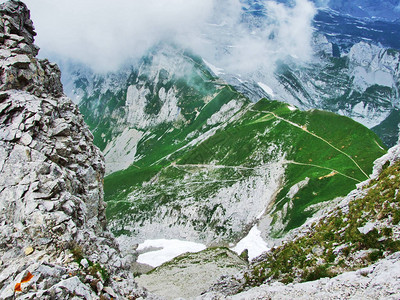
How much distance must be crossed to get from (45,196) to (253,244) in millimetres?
87723

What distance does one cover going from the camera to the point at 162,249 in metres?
125

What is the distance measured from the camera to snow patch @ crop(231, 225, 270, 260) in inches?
4050

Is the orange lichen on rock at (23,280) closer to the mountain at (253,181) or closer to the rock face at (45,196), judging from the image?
the rock face at (45,196)

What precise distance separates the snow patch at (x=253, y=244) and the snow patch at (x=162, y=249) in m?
16.4

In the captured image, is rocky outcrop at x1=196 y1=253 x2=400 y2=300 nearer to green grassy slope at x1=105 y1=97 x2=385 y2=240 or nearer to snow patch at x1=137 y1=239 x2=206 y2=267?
green grassy slope at x1=105 y1=97 x2=385 y2=240

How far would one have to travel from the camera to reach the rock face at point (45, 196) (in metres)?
24.2

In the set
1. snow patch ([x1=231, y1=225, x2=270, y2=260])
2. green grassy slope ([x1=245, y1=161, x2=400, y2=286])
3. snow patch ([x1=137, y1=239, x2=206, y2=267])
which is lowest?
snow patch ([x1=137, y1=239, x2=206, y2=267])

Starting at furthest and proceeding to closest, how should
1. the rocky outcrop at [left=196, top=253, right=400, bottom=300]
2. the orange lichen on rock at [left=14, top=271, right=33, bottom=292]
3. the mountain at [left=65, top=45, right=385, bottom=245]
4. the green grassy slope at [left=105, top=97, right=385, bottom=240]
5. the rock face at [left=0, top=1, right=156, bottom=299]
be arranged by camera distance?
1. the mountain at [left=65, top=45, right=385, bottom=245]
2. the green grassy slope at [left=105, top=97, right=385, bottom=240]
3. the rock face at [left=0, top=1, right=156, bottom=299]
4. the orange lichen on rock at [left=14, top=271, right=33, bottom=292]
5. the rocky outcrop at [left=196, top=253, right=400, bottom=300]

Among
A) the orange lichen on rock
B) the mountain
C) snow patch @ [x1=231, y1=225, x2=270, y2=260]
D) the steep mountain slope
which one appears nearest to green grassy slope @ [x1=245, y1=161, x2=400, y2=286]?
the steep mountain slope

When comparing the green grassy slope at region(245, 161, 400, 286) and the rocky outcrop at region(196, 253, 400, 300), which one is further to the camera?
the green grassy slope at region(245, 161, 400, 286)

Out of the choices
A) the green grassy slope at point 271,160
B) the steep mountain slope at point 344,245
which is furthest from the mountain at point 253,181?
the steep mountain slope at point 344,245

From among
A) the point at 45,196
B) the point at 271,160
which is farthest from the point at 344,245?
the point at 271,160

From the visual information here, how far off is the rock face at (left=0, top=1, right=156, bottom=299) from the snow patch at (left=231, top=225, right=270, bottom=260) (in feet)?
222

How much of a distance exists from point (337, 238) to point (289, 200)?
88.6 m
